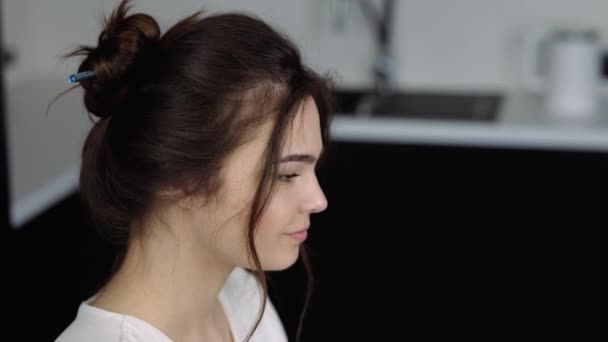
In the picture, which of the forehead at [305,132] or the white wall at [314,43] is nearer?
the forehead at [305,132]

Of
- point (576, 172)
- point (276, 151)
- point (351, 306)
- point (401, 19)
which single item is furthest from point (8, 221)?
point (276, 151)

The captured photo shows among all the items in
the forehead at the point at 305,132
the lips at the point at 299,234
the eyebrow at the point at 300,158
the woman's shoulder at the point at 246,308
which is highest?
the forehead at the point at 305,132

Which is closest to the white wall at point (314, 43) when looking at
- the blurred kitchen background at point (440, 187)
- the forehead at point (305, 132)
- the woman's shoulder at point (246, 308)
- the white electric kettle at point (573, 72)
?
the blurred kitchen background at point (440, 187)

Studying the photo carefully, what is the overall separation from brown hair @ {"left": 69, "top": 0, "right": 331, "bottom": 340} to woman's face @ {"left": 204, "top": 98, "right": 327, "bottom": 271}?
0.04 ft

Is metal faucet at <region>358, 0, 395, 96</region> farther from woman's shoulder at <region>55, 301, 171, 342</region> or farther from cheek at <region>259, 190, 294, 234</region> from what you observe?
woman's shoulder at <region>55, 301, 171, 342</region>

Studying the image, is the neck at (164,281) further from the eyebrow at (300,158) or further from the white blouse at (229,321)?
the eyebrow at (300,158)

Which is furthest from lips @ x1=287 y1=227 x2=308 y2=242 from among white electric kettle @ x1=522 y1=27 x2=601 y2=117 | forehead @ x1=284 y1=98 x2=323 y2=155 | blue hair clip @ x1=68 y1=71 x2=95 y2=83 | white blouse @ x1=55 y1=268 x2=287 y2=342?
white electric kettle @ x1=522 y1=27 x2=601 y2=117

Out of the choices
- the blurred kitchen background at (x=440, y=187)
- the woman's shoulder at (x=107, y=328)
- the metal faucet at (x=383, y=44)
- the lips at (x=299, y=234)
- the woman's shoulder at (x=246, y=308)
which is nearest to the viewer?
the woman's shoulder at (x=107, y=328)

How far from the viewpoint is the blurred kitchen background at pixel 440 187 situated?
2.74 metres

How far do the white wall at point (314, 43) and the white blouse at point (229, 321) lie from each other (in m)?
1.41

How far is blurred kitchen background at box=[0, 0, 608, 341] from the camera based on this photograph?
2.74m

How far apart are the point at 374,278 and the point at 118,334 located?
1.61 meters

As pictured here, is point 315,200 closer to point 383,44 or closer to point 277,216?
point 277,216

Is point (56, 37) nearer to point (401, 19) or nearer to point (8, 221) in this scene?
point (8, 221)
